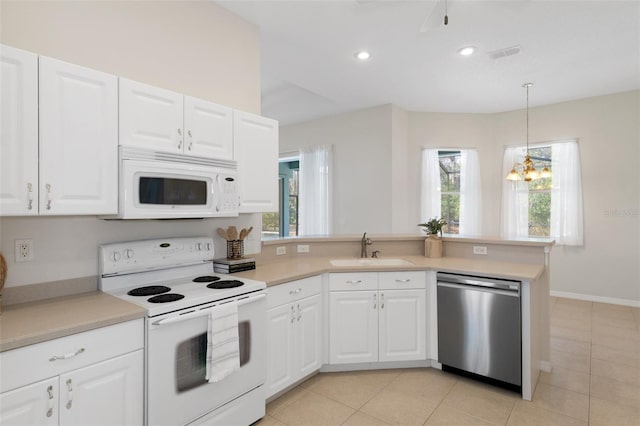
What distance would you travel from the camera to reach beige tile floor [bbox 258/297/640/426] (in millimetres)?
2281

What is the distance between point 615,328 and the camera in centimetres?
394

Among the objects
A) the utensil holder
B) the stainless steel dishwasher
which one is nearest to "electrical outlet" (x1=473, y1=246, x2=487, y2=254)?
the stainless steel dishwasher

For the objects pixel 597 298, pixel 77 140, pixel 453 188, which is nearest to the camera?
pixel 77 140

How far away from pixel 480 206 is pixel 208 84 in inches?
194

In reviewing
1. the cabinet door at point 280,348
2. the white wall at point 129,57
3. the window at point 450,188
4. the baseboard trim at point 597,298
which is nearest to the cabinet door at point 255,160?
the white wall at point 129,57

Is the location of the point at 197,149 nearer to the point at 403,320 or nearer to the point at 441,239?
the point at 403,320

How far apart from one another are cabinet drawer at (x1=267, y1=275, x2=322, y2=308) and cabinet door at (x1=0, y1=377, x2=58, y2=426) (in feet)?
3.93

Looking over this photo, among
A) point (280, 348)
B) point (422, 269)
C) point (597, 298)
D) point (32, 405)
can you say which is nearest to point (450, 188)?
point (597, 298)

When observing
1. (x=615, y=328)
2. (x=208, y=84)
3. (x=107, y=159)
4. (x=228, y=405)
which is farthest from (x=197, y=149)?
(x=615, y=328)

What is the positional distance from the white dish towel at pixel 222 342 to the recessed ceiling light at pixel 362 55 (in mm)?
2896

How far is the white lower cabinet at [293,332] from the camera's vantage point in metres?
2.37

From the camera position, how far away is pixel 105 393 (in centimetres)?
154

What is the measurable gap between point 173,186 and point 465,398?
2.51 m

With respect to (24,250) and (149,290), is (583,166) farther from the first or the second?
(24,250)
